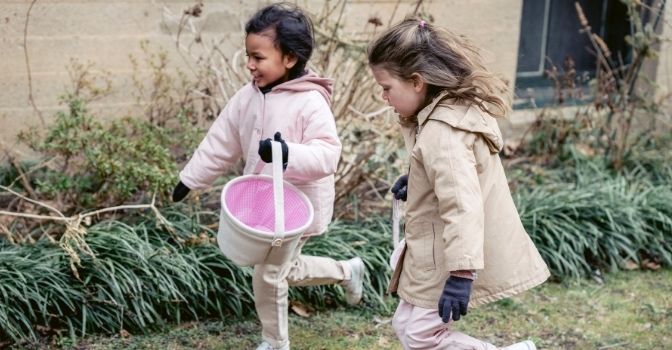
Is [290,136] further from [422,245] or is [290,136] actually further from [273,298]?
[422,245]

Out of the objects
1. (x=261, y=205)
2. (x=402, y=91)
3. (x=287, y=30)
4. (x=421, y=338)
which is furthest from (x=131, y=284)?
(x=402, y=91)

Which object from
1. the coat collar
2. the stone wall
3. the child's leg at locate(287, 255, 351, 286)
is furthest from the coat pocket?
the stone wall

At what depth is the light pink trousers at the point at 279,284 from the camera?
397 cm

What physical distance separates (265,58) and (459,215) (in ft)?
3.98

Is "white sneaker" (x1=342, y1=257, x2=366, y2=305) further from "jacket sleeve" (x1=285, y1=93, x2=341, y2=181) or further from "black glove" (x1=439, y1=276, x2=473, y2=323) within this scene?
"black glove" (x1=439, y1=276, x2=473, y2=323)

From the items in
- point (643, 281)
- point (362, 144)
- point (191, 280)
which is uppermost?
point (362, 144)

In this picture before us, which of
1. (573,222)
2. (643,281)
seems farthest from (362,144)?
(643,281)

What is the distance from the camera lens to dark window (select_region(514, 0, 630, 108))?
741cm

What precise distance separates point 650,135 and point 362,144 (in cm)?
262

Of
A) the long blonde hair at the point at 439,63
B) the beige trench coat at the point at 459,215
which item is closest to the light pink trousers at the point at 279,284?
the beige trench coat at the point at 459,215

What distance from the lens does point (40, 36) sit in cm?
556

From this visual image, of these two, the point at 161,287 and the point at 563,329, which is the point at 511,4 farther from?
the point at 161,287

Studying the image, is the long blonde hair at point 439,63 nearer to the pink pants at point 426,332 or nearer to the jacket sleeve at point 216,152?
the pink pants at point 426,332

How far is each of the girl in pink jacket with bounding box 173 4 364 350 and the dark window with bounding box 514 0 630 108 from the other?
3.69m
